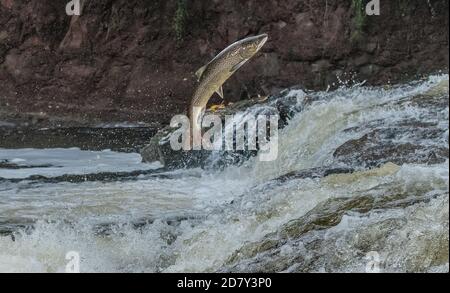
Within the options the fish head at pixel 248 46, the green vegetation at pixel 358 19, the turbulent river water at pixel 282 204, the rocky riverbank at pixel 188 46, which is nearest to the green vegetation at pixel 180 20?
the rocky riverbank at pixel 188 46

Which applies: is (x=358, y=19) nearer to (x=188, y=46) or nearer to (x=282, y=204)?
(x=188, y=46)

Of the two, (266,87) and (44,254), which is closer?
(44,254)

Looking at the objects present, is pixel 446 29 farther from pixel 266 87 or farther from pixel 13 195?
pixel 13 195

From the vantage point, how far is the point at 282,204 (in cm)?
485

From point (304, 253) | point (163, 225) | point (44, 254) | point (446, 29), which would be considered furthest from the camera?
point (446, 29)

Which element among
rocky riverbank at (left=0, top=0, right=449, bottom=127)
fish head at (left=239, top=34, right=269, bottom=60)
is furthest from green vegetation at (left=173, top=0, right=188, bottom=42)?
fish head at (left=239, top=34, right=269, bottom=60)

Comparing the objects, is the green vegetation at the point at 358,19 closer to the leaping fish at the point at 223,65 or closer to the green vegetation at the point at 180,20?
the green vegetation at the point at 180,20

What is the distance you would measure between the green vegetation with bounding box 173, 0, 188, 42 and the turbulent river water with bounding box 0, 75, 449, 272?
2.93 meters

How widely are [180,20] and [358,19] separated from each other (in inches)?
77.1

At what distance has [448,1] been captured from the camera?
10492mm

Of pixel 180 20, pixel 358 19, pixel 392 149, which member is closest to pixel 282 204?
pixel 392 149

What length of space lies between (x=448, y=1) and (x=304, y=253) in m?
7.11
